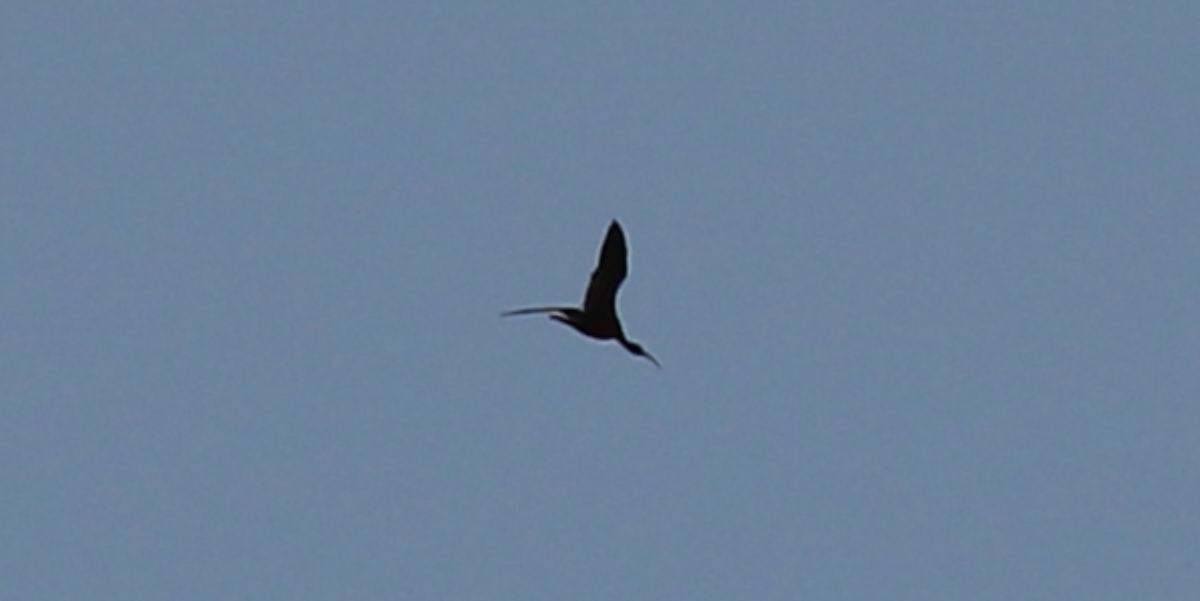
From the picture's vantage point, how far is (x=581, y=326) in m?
25.8

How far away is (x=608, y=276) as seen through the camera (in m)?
25.6

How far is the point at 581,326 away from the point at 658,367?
109 cm

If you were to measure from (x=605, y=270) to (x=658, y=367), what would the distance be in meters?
1.26

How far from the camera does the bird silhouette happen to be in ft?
83.6

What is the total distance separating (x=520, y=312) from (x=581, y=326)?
48.2 inches

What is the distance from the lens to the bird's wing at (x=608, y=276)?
83.6 ft

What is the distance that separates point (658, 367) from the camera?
25359mm

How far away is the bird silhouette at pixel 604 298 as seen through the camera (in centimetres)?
2548

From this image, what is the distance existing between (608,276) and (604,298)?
26cm

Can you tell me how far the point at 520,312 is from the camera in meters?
24.8

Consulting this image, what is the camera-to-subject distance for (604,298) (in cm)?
2567

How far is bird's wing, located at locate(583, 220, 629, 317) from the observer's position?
83.6 ft
